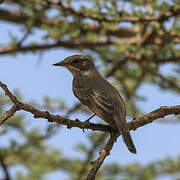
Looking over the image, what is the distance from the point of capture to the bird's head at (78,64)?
6.71m

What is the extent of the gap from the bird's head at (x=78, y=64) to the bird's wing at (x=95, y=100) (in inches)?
36.5

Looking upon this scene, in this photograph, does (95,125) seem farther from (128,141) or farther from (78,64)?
(78,64)

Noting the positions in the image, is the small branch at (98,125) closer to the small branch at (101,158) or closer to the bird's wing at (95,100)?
the small branch at (101,158)

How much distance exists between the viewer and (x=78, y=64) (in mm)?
6820

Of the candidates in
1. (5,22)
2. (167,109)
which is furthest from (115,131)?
(5,22)

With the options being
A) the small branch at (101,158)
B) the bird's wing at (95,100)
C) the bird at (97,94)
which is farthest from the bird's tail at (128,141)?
the bird's wing at (95,100)

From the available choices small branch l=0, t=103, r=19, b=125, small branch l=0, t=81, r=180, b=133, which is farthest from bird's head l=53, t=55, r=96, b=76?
small branch l=0, t=103, r=19, b=125

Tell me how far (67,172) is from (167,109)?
4145 mm

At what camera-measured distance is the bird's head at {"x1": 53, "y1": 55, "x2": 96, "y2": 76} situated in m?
6.71

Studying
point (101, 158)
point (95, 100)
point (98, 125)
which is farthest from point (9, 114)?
point (95, 100)

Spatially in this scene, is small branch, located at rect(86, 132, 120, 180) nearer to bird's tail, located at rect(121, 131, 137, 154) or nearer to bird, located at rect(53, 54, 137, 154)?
bird's tail, located at rect(121, 131, 137, 154)

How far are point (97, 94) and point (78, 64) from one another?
1495mm

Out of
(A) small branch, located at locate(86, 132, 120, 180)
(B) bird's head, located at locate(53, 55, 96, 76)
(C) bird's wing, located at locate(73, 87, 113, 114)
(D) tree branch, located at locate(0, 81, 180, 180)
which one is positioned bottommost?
(A) small branch, located at locate(86, 132, 120, 180)

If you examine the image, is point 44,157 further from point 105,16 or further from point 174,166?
point 105,16
